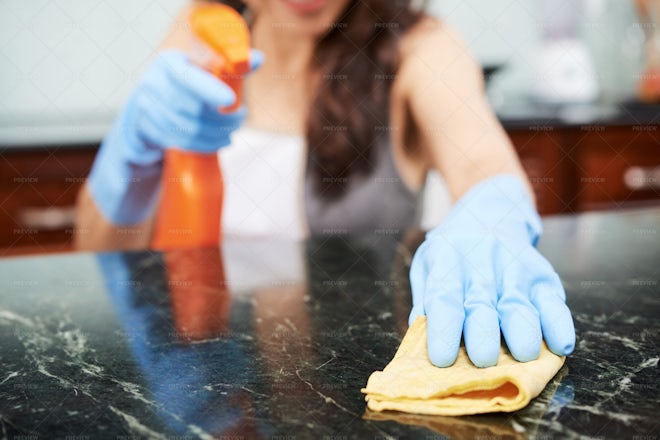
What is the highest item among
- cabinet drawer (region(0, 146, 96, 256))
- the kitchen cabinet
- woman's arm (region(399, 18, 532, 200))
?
woman's arm (region(399, 18, 532, 200))

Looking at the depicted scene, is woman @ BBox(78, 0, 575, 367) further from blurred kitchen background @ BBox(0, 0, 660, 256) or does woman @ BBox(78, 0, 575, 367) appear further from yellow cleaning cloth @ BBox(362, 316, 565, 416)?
blurred kitchen background @ BBox(0, 0, 660, 256)

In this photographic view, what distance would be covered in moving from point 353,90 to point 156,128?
63 centimetres

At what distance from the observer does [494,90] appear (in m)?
3.30

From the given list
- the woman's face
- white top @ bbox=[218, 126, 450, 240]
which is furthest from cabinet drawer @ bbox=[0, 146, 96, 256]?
the woman's face

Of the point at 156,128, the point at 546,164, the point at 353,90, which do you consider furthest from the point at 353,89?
the point at 546,164

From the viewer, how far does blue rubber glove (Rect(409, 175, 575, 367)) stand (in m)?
0.71

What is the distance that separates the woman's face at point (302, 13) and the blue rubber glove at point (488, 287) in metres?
0.92

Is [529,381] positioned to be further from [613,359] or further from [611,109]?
[611,109]

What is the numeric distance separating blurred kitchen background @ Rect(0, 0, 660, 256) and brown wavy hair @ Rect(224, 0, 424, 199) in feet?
2.51

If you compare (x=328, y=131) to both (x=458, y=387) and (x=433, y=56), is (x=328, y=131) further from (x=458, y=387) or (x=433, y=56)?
(x=458, y=387)

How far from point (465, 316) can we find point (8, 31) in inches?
113

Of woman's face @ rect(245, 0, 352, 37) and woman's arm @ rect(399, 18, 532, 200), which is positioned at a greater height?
woman's face @ rect(245, 0, 352, 37)

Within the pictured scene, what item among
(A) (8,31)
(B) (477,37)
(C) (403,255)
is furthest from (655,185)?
(A) (8,31)

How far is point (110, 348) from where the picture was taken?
2.70ft
